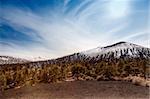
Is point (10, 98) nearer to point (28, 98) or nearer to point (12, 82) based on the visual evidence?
point (28, 98)

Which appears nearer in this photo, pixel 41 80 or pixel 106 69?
pixel 41 80

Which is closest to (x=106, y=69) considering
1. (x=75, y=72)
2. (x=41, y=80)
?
(x=75, y=72)

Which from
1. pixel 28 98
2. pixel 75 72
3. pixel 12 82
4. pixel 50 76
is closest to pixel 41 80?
pixel 50 76

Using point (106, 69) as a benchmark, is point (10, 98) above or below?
below

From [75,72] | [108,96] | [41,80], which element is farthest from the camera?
→ [75,72]

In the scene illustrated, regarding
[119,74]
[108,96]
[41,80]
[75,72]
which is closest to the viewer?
[108,96]

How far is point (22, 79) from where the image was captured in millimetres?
20531

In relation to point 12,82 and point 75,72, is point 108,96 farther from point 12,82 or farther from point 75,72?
point 75,72

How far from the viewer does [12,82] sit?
799 inches

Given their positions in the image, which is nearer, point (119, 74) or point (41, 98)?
point (41, 98)

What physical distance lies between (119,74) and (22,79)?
6.63m

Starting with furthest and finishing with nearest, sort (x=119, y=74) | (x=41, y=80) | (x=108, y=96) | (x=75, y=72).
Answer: (x=75, y=72) → (x=119, y=74) → (x=41, y=80) → (x=108, y=96)

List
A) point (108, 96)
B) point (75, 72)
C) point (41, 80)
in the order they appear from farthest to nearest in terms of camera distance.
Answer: point (75, 72)
point (41, 80)
point (108, 96)

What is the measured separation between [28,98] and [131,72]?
11203 millimetres
